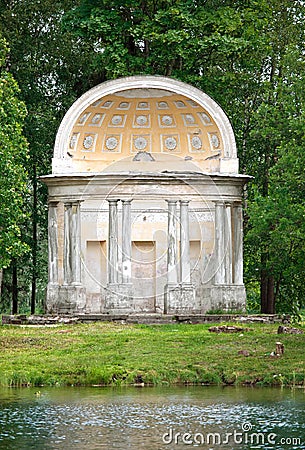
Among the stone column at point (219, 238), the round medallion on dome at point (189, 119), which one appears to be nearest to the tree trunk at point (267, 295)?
the stone column at point (219, 238)

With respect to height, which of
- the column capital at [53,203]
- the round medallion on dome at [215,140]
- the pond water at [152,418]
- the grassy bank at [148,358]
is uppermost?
the round medallion on dome at [215,140]

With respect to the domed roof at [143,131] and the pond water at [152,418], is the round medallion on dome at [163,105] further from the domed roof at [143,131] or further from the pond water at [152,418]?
the pond water at [152,418]

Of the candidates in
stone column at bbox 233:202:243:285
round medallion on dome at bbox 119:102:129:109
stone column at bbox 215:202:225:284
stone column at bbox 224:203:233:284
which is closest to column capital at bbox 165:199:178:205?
stone column at bbox 215:202:225:284

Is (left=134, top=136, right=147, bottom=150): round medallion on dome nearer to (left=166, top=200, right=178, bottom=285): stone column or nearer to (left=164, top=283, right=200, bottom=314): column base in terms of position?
(left=166, top=200, right=178, bottom=285): stone column

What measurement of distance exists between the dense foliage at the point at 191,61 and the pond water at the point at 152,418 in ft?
49.0

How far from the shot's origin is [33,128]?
139 ft

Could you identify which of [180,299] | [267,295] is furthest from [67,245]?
[267,295]

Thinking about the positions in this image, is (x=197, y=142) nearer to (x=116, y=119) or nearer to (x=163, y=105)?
(x=163, y=105)

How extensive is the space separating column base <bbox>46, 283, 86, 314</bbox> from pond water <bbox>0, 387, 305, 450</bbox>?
14.3m

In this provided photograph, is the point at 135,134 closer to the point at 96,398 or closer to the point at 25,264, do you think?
the point at 25,264

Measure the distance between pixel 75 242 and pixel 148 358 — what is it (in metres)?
13.5

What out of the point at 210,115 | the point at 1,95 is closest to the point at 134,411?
the point at 1,95

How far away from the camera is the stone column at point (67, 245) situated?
1494 inches

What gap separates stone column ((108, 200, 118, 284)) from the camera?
37250 mm
